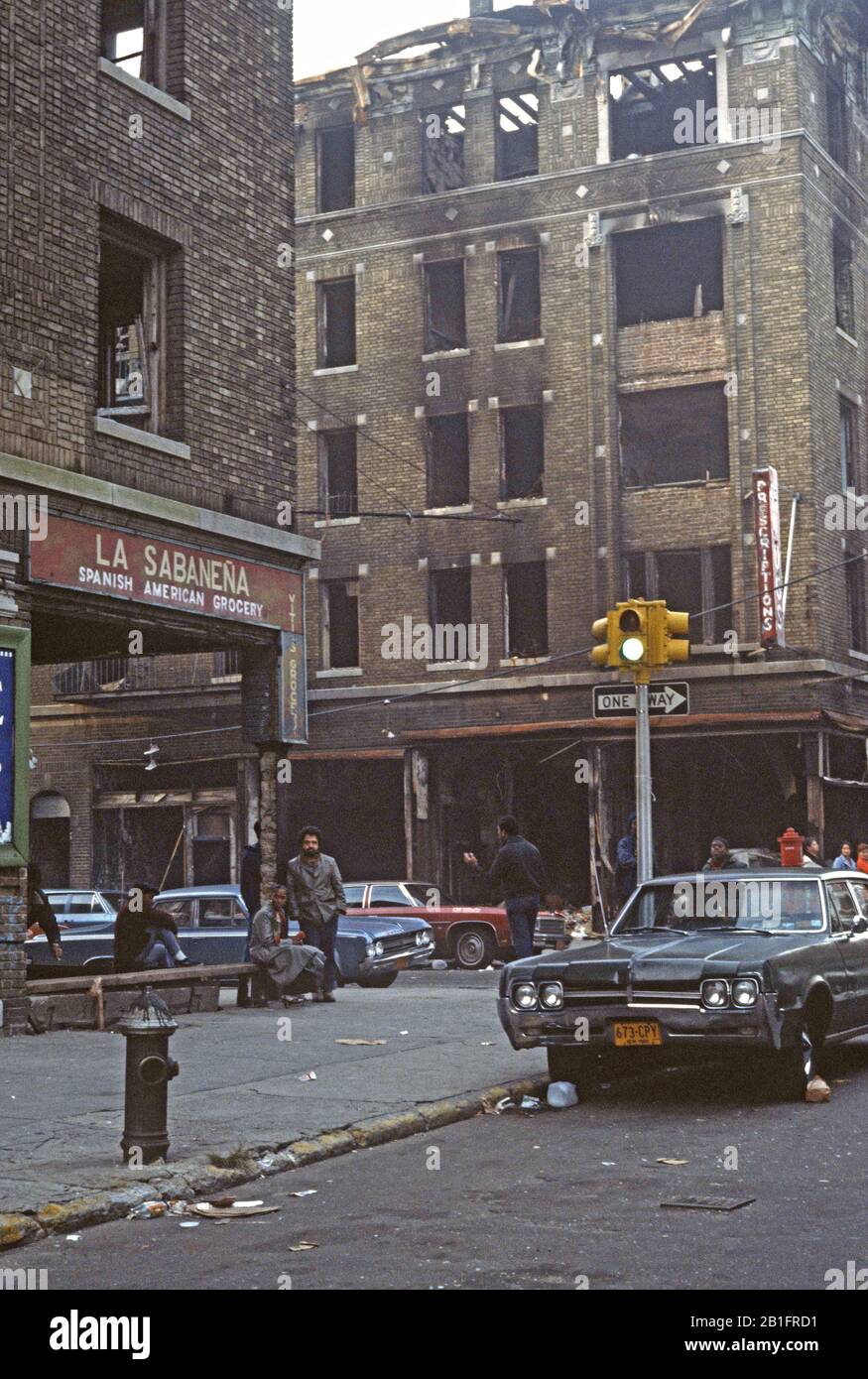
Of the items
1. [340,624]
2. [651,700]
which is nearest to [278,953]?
[651,700]

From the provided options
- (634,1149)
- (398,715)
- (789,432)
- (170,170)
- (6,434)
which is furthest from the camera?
(398,715)

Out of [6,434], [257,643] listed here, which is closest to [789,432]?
[257,643]

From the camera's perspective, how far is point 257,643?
1786 centimetres

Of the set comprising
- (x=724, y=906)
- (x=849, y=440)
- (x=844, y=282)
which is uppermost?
(x=844, y=282)

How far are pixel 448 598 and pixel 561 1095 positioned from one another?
79.5 feet

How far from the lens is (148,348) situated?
1688cm

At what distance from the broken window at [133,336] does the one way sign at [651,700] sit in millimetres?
5430

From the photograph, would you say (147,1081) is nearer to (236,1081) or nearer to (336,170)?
(236,1081)

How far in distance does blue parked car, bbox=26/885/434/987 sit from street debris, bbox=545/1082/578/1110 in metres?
10.9

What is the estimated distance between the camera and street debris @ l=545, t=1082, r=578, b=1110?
35.1ft

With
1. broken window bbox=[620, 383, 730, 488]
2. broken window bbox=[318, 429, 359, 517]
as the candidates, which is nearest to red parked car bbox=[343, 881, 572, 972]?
broken window bbox=[620, 383, 730, 488]

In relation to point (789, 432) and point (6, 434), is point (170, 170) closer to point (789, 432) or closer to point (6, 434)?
point (6, 434)

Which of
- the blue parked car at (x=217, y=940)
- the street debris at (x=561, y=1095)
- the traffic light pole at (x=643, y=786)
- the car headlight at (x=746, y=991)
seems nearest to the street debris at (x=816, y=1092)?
the car headlight at (x=746, y=991)

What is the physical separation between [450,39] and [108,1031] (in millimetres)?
26742
